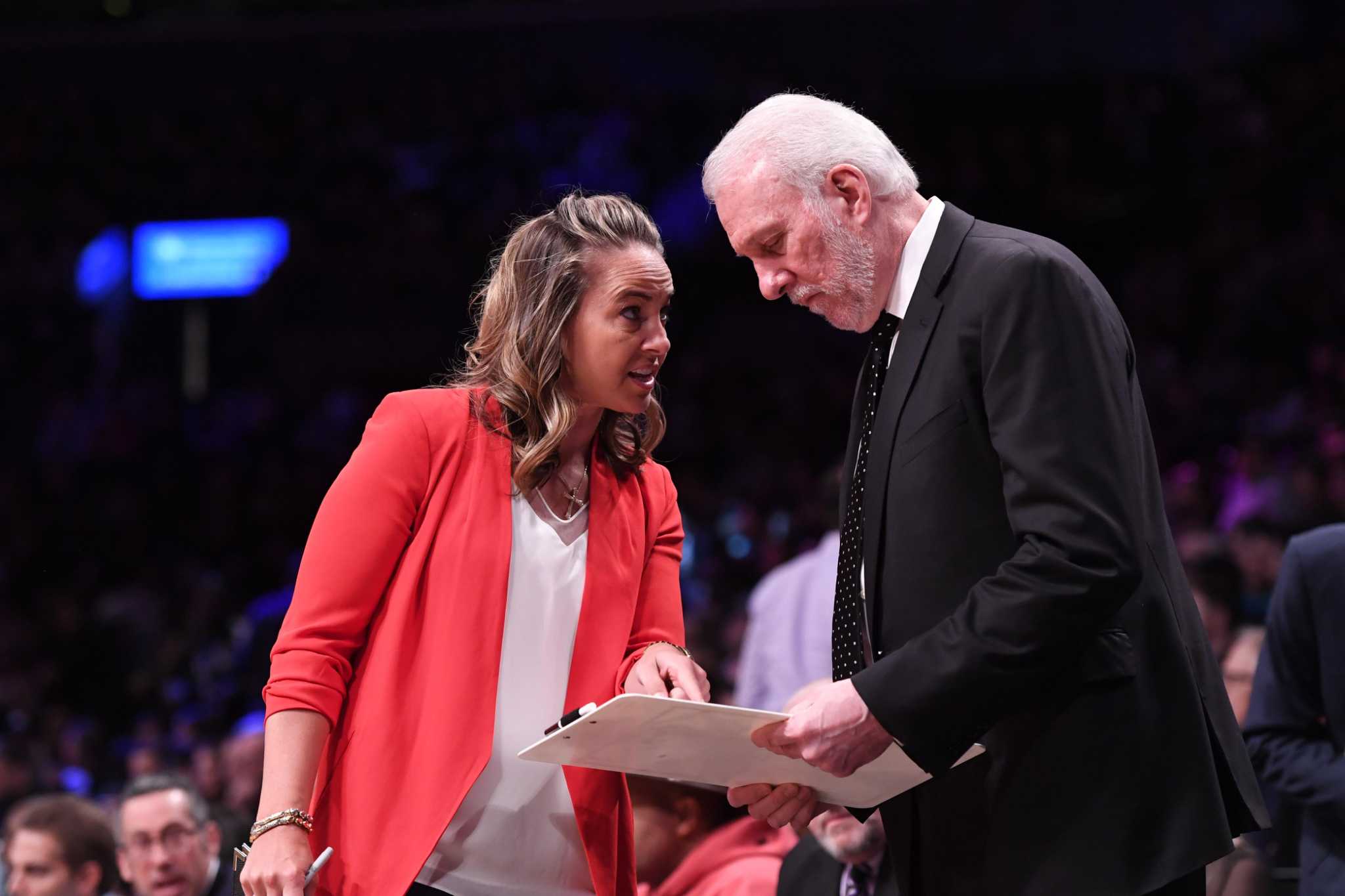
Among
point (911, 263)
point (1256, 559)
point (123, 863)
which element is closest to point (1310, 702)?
point (911, 263)

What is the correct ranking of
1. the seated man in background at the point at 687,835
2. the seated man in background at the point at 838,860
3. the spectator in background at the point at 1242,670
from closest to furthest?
1. the seated man in background at the point at 838,860
2. the seated man in background at the point at 687,835
3. the spectator in background at the point at 1242,670

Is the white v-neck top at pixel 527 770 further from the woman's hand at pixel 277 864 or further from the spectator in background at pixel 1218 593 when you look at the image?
the spectator in background at pixel 1218 593

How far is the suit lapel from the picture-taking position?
1921mm

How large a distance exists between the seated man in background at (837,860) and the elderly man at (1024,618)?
147cm

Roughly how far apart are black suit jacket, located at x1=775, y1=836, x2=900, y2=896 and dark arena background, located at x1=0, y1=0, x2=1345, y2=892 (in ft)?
10.2

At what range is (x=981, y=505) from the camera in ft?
6.07

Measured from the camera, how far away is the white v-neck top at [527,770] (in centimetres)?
206

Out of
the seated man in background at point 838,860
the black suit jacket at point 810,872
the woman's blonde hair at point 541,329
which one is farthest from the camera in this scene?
the black suit jacket at point 810,872

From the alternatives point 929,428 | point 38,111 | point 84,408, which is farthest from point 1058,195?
point 929,428

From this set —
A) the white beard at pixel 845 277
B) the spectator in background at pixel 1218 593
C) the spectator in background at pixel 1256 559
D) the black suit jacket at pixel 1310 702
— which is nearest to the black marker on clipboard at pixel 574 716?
the white beard at pixel 845 277

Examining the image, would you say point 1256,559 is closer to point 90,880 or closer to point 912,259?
point 90,880

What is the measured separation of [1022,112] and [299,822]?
970cm

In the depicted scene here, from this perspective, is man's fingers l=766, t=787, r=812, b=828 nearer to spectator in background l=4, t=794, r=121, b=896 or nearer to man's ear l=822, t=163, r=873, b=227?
man's ear l=822, t=163, r=873, b=227

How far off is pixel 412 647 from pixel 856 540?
612 millimetres
